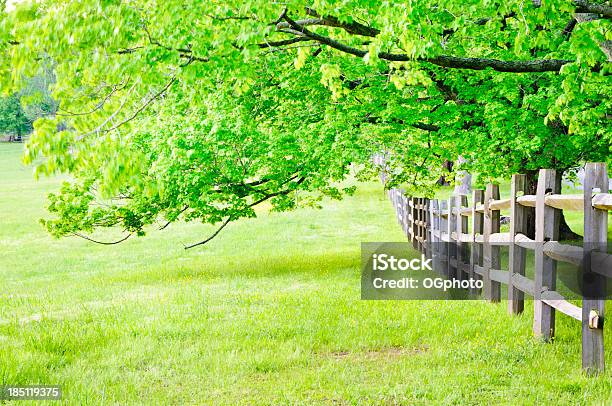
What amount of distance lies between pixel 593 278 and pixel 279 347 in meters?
3.58

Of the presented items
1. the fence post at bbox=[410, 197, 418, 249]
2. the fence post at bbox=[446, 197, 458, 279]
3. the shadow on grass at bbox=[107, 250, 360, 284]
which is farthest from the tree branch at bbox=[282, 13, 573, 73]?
the fence post at bbox=[410, 197, 418, 249]

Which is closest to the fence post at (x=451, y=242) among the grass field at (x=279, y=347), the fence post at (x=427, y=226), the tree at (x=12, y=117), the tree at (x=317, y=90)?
the tree at (x=317, y=90)

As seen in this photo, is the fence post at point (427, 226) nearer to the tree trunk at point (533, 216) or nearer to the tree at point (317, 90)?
the tree at point (317, 90)

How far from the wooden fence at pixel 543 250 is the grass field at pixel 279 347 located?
39 cm

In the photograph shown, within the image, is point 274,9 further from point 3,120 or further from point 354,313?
point 3,120

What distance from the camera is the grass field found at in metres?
6.08

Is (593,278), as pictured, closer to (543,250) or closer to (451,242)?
(543,250)

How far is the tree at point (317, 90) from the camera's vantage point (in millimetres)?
8508

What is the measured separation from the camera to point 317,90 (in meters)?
14.9

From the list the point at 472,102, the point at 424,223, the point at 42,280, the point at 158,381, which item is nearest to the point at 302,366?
the point at 158,381

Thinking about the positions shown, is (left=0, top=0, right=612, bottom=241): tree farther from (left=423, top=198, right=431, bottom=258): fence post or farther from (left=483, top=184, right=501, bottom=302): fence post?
(left=483, top=184, right=501, bottom=302): fence post

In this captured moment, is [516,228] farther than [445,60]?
No

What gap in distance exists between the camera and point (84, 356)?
307 inches

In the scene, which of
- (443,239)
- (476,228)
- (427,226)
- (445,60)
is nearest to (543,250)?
(445,60)
